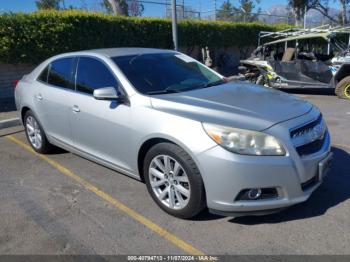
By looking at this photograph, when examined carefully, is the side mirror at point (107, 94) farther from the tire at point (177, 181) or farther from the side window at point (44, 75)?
the side window at point (44, 75)

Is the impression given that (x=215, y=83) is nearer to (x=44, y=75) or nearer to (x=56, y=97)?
(x=56, y=97)

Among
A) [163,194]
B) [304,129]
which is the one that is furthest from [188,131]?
→ [304,129]

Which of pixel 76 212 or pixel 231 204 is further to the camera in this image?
pixel 76 212

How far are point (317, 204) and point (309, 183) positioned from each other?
0.52 m

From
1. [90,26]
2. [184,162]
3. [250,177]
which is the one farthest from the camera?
[90,26]

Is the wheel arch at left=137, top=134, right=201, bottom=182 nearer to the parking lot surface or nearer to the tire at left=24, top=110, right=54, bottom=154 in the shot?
the parking lot surface

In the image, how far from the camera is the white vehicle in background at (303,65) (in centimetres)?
1080

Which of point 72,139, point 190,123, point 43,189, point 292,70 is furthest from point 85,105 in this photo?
point 292,70

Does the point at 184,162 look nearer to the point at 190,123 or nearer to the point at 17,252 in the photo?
the point at 190,123

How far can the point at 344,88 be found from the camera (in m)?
10.6

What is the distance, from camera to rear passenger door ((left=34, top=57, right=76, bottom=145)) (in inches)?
203

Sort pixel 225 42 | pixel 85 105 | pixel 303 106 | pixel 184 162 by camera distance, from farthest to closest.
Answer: pixel 225 42 → pixel 85 105 → pixel 303 106 → pixel 184 162

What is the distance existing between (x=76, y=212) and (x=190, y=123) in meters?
1.53

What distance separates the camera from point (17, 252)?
3.49 meters
